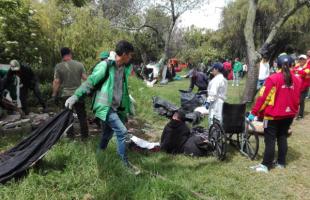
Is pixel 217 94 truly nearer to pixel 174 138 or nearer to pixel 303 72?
pixel 174 138

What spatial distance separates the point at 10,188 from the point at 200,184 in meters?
2.49

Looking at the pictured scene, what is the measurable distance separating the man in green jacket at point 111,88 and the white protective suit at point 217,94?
235 centimetres

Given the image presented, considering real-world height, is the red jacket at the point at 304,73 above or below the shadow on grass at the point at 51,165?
above

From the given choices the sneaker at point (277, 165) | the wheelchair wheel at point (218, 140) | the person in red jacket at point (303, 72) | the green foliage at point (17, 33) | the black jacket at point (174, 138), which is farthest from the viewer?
the person in red jacket at point (303, 72)

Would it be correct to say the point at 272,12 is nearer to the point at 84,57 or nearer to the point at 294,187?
the point at 84,57

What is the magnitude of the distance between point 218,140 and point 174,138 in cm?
83

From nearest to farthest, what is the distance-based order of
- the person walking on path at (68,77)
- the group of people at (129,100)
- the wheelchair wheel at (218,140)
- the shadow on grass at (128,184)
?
the shadow on grass at (128,184), the group of people at (129,100), the wheelchair wheel at (218,140), the person walking on path at (68,77)

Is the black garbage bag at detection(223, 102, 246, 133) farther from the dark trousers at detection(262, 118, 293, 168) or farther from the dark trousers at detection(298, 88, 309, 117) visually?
the dark trousers at detection(298, 88, 309, 117)

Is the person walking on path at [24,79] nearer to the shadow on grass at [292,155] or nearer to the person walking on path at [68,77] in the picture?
the person walking on path at [68,77]

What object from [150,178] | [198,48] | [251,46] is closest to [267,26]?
[198,48]

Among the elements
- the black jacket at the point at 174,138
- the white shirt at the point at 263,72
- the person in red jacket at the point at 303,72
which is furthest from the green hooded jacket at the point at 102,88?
the white shirt at the point at 263,72

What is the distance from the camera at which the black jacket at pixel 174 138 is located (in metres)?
6.37

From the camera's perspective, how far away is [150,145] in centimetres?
643

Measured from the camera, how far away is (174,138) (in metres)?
6.39
